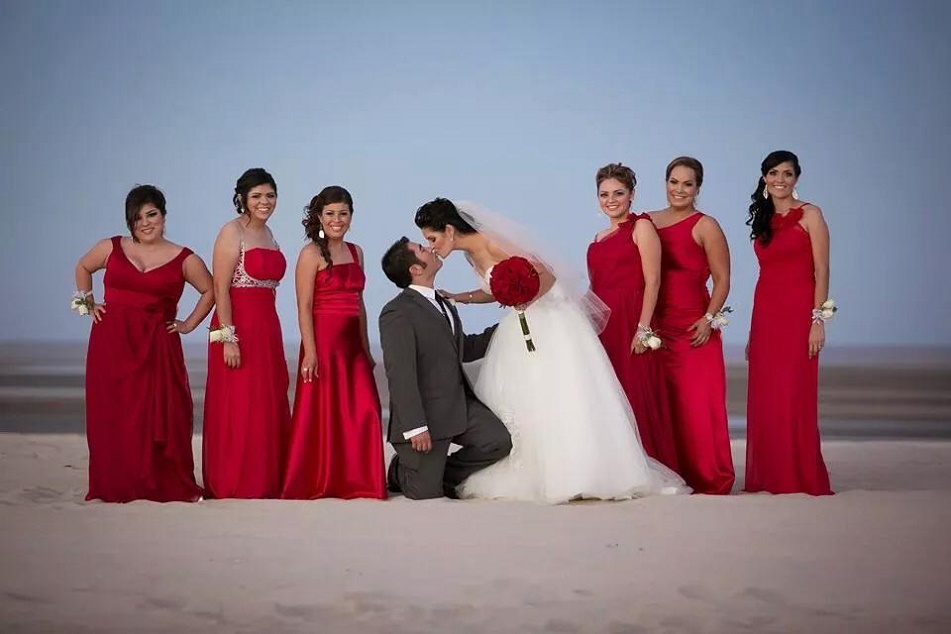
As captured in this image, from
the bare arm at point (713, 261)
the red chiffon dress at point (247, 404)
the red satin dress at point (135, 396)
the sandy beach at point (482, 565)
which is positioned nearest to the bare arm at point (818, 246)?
the bare arm at point (713, 261)

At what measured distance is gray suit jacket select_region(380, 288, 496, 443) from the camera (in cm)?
608

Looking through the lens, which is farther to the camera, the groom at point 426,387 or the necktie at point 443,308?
the necktie at point 443,308

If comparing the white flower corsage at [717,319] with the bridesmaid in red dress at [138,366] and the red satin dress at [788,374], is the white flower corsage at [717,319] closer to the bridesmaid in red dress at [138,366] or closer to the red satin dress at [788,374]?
the red satin dress at [788,374]

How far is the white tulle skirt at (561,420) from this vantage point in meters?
5.91

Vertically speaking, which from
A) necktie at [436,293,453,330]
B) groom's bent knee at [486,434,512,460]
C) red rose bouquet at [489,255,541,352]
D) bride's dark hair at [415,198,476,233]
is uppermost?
bride's dark hair at [415,198,476,233]

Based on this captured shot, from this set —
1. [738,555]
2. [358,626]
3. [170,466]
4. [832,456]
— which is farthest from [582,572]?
[832,456]

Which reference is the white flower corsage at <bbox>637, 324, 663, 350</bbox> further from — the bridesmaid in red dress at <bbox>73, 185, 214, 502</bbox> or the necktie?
the bridesmaid in red dress at <bbox>73, 185, 214, 502</bbox>

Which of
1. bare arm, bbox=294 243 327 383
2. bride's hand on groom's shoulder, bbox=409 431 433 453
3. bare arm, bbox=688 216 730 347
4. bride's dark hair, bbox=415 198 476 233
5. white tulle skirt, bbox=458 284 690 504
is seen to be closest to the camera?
white tulle skirt, bbox=458 284 690 504

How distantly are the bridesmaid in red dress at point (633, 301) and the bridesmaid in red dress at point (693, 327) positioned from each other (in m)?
0.09

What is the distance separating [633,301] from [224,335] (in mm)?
2168

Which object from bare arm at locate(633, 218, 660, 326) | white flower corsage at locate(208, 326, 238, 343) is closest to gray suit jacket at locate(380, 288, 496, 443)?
white flower corsage at locate(208, 326, 238, 343)

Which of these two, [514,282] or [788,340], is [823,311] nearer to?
[788,340]

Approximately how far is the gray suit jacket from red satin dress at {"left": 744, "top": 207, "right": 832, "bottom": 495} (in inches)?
62.4

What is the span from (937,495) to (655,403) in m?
1.48
